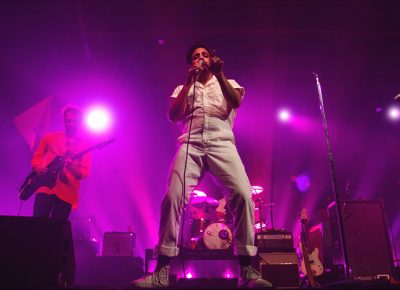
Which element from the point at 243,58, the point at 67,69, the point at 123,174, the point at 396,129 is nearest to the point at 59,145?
the point at 67,69

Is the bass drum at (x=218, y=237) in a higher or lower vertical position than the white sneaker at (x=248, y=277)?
higher

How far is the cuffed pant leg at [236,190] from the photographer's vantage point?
2.54m

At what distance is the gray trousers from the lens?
2504mm

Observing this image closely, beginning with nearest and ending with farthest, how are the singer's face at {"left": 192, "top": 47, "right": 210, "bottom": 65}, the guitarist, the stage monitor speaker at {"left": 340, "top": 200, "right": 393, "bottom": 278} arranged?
the singer's face at {"left": 192, "top": 47, "right": 210, "bottom": 65}
the guitarist
the stage monitor speaker at {"left": 340, "top": 200, "right": 393, "bottom": 278}

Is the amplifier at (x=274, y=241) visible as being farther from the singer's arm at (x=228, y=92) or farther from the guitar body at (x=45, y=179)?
the guitar body at (x=45, y=179)

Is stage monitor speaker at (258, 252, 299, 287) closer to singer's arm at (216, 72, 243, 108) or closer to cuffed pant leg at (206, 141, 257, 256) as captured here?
cuffed pant leg at (206, 141, 257, 256)

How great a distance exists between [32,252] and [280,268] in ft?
10.6

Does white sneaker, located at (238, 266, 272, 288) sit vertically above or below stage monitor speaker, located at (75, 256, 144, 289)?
below

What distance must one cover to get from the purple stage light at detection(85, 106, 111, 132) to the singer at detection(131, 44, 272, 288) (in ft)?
17.4

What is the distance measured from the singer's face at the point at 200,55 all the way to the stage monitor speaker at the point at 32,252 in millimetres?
1747

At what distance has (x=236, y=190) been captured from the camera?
2.59 metres

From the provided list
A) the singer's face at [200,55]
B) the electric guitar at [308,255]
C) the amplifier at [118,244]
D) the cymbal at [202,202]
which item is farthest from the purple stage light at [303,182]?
the singer's face at [200,55]

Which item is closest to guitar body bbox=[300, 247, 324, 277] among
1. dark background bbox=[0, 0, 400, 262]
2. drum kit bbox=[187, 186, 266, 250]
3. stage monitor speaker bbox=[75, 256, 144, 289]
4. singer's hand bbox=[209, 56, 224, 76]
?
drum kit bbox=[187, 186, 266, 250]

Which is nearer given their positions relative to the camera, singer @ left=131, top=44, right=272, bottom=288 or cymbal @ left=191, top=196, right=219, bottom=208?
singer @ left=131, top=44, right=272, bottom=288
